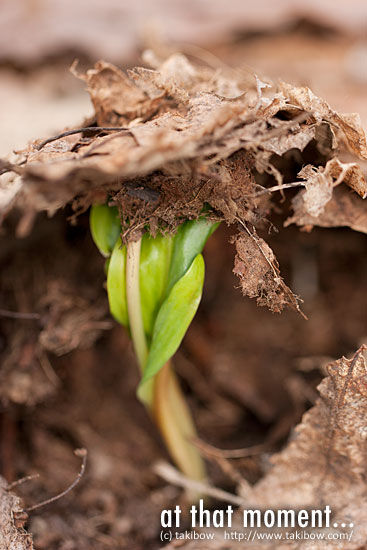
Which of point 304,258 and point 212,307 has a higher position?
→ point 304,258

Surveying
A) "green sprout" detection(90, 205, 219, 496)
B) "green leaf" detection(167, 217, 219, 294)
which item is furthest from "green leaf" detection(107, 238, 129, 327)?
"green leaf" detection(167, 217, 219, 294)

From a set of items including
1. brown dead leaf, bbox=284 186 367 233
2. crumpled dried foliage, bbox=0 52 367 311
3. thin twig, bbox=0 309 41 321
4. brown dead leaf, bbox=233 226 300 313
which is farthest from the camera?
thin twig, bbox=0 309 41 321

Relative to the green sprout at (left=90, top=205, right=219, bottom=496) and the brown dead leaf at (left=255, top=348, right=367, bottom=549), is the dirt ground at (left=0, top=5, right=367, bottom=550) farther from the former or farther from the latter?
the green sprout at (left=90, top=205, right=219, bottom=496)

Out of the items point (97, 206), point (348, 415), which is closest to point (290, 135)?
point (97, 206)

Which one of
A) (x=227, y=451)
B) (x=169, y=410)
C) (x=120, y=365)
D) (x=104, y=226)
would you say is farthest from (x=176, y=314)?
(x=120, y=365)

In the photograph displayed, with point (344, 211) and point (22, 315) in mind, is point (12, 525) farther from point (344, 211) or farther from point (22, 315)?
point (344, 211)

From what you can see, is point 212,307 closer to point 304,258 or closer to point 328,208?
point 304,258
